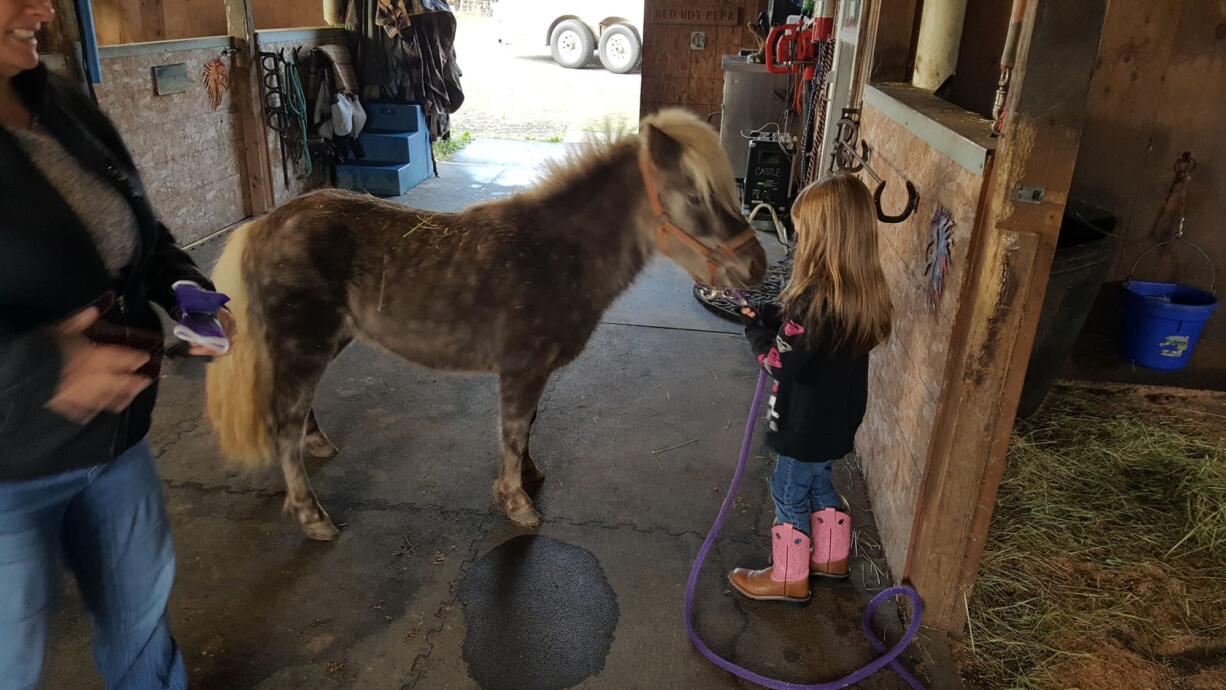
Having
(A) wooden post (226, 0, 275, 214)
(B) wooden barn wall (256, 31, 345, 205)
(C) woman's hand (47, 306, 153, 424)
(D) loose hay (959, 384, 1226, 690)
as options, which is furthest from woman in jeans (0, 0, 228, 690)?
(A) wooden post (226, 0, 275, 214)

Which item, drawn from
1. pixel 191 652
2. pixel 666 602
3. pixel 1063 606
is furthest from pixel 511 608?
pixel 1063 606

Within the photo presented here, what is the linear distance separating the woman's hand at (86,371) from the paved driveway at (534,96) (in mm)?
6951

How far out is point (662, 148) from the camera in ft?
7.82

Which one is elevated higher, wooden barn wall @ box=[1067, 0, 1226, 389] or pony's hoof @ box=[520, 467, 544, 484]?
wooden barn wall @ box=[1067, 0, 1226, 389]

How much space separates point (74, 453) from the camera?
4.02 feet

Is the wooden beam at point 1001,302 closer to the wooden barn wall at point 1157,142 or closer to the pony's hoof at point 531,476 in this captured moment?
the pony's hoof at point 531,476

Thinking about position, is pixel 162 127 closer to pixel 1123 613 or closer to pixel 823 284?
pixel 823 284

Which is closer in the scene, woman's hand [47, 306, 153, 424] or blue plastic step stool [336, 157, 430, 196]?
woman's hand [47, 306, 153, 424]

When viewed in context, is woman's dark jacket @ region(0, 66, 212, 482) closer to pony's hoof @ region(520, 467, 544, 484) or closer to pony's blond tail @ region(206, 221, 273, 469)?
pony's blond tail @ region(206, 221, 273, 469)

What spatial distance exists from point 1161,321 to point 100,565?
3.64m

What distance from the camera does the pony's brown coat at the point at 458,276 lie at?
2408 millimetres

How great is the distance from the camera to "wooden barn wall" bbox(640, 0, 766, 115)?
28.1 ft

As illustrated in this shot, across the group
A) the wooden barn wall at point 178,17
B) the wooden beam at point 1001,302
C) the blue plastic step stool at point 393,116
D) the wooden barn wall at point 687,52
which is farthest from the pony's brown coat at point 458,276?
the wooden barn wall at point 687,52

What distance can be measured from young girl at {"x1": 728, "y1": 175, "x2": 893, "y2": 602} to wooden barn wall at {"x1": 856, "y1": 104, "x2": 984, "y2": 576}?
0.19 meters
